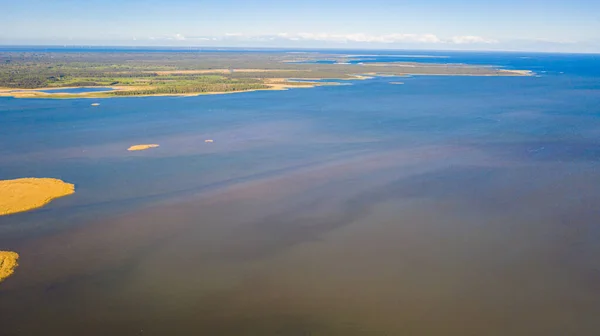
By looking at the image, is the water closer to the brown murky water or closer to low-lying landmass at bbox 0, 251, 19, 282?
the brown murky water

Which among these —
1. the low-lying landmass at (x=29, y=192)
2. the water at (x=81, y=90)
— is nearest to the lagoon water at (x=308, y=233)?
the low-lying landmass at (x=29, y=192)

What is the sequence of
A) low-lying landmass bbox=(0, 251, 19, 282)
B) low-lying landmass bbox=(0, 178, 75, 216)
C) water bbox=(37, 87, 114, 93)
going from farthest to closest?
water bbox=(37, 87, 114, 93) < low-lying landmass bbox=(0, 178, 75, 216) < low-lying landmass bbox=(0, 251, 19, 282)

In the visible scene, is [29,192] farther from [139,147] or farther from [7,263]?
[139,147]

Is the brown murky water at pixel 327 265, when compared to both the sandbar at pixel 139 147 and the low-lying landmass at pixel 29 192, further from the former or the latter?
the sandbar at pixel 139 147

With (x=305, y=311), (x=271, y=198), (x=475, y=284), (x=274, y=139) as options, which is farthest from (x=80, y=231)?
(x=274, y=139)

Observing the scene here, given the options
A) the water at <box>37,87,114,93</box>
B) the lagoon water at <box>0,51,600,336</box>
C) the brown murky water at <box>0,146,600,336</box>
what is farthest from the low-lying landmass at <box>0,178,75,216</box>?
the water at <box>37,87,114,93</box>

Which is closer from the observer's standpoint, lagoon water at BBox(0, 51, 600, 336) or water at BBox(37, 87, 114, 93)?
lagoon water at BBox(0, 51, 600, 336)

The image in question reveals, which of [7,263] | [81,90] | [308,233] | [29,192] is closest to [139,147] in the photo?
[29,192]
